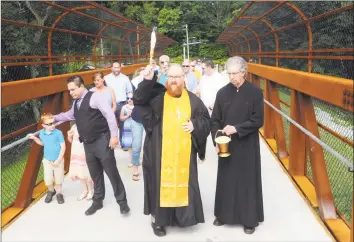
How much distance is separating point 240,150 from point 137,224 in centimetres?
128

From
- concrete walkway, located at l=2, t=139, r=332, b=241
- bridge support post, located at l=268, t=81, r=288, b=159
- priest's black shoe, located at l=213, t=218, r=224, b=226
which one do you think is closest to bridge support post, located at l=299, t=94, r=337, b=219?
concrete walkway, located at l=2, t=139, r=332, b=241

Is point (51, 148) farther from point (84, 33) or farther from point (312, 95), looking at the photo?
point (84, 33)

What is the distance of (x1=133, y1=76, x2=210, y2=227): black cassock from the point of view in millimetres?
3662

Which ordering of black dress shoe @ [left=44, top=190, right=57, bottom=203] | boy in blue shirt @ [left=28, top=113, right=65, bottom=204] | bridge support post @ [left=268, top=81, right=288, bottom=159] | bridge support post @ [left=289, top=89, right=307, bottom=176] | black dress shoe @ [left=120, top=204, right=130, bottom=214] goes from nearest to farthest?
black dress shoe @ [left=120, top=204, right=130, bottom=214], boy in blue shirt @ [left=28, top=113, right=65, bottom=204], black dress shoe @ [left=44, top=190, right=57, bottom=203], bridge support post @ [left=289, top=89, right=307, bottom=176], bridge support post @ [left=268, top=81, right=288, bottom=159]

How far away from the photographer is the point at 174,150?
3.65 meters

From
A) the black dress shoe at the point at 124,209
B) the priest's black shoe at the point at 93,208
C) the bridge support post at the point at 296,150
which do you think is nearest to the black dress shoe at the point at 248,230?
the black dress shoe at the point at 124,209

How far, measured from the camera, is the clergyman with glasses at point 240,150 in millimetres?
3697

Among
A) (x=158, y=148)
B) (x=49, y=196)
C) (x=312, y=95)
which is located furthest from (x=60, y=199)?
(x=312, y=95)

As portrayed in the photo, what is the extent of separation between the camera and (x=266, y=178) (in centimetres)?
553

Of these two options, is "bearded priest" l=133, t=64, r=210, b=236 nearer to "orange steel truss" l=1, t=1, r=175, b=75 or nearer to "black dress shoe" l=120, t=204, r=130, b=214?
"black dress shoe" l=120, t=204, r=130, b=214

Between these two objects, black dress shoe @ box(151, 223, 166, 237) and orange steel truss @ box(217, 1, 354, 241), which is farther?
black dress shoe @ box(151, 223, 166, 237)

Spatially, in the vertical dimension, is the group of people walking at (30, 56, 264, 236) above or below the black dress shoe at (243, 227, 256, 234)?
above

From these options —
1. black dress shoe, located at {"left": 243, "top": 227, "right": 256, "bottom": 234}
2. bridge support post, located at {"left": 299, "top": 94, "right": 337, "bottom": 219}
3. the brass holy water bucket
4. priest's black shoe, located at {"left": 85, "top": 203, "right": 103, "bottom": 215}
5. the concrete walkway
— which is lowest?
the concrete walkway

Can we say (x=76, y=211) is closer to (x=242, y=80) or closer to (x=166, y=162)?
(x=166, y=162)
